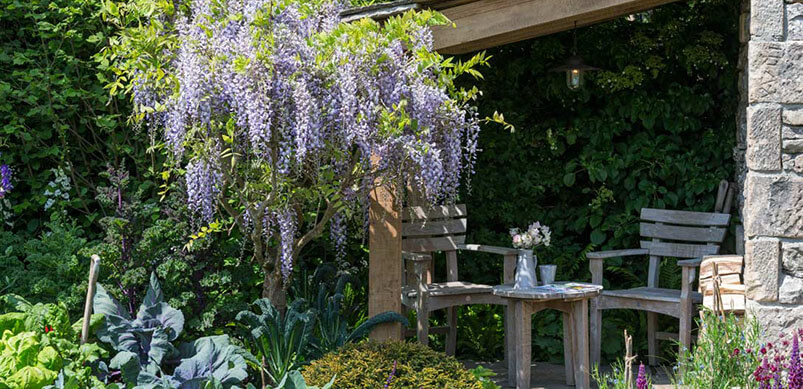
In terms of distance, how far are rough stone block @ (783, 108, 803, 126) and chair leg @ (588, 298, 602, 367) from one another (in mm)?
1714

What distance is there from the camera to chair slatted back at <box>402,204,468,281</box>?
558cm

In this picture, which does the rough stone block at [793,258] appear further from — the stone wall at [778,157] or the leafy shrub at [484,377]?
the leafy shrub at [484,377]

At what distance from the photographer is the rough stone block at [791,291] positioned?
4.03 metres

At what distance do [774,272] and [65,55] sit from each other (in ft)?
A: 12.7

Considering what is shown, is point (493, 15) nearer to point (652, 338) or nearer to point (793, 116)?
point (793, 116)

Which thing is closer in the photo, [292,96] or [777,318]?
[292,96]

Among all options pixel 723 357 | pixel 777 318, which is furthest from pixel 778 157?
pixel 723 357

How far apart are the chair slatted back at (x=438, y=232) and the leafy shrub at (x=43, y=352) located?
84.9 inches

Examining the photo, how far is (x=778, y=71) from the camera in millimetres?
4016

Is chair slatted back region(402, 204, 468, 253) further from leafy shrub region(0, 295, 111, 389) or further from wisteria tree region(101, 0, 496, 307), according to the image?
leafy shrub region(0, 295, 111, 389)

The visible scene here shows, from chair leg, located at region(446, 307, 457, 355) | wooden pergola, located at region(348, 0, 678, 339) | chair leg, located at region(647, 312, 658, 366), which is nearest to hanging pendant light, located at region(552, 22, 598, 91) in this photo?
wooden pergola, located at region(348, 0, 678, 339)

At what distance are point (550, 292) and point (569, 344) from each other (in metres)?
0.45

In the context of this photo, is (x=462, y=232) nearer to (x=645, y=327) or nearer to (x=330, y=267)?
(x=330, y=267)

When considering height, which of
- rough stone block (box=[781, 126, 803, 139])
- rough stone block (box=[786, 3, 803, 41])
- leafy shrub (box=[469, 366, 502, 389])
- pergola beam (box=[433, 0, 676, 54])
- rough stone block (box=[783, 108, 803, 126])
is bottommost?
leafy shrub (box=[469, 366, 502, 389])
